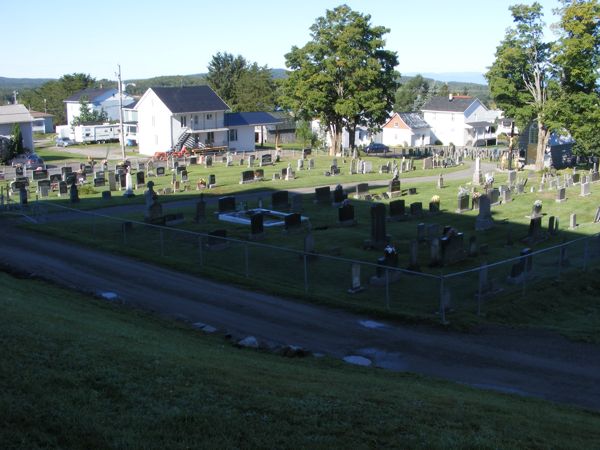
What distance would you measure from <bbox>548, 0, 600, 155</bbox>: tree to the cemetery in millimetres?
6233

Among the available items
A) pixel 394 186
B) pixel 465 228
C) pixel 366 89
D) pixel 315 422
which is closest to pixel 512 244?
pixel 465 228

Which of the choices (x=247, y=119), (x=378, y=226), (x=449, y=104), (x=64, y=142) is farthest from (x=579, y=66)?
(x=64, y=142)

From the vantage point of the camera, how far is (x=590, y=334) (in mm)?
16203

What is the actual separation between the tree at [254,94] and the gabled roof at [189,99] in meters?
20.5

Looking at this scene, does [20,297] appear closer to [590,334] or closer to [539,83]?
[590,334]

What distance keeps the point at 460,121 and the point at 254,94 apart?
93.9ft

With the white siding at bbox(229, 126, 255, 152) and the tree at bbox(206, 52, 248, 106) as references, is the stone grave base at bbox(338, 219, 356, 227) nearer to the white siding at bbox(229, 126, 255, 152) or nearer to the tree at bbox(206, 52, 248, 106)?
the white siding at bbox(229, 126, 255, 152)

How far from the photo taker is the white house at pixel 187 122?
70.6 metres

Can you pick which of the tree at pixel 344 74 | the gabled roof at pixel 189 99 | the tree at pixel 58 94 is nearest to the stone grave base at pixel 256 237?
the tree at pixel 344 74

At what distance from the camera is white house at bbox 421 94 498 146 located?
92.9 m

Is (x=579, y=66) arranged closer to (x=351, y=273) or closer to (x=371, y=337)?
(x=351, y=273)

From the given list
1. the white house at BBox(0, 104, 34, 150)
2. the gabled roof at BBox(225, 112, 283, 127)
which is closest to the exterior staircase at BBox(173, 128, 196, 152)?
the gabled roof at BBox(225, 112, 283, 127)

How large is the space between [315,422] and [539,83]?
172ft

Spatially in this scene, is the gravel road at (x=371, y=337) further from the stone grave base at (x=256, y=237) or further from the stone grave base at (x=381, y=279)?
the stone grave base at (x=256, y=237)
